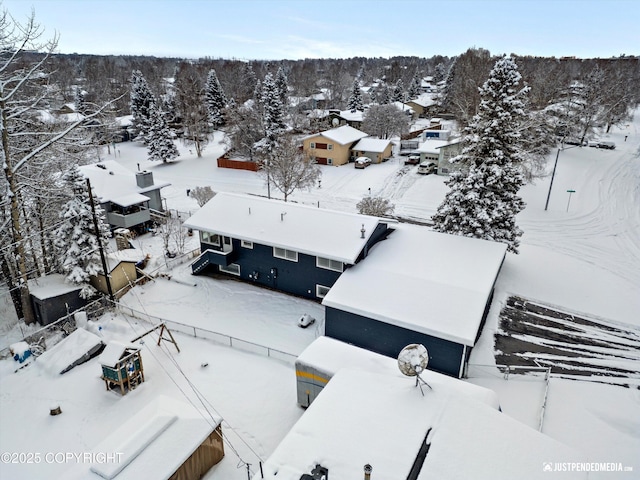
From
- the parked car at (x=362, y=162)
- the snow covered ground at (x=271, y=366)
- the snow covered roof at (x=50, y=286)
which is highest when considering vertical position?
the parked car at (x=362, y=162)

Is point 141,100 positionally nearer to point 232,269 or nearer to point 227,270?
point 227,270

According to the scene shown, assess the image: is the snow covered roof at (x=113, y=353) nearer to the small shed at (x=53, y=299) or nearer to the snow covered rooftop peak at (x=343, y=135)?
the small shed at (x=53, y=299)

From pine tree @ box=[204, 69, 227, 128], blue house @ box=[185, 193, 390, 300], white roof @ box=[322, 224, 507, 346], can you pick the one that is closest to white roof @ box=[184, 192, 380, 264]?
blue house @ box=[185, 193, 390, 300]

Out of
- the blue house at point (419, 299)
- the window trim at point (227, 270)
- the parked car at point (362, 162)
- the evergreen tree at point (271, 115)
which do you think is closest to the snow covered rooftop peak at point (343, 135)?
the parked car at point (362, 162)

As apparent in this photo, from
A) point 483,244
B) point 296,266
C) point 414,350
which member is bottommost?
point 296,266

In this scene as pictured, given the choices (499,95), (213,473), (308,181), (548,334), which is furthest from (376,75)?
(213,473)

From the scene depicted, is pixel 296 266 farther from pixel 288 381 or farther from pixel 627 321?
pixel 627 321

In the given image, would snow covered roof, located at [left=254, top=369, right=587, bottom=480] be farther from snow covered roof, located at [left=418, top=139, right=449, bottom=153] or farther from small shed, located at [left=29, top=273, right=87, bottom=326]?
snow covered roof, located at [left=418, top=139, right=449, bottom=153]
